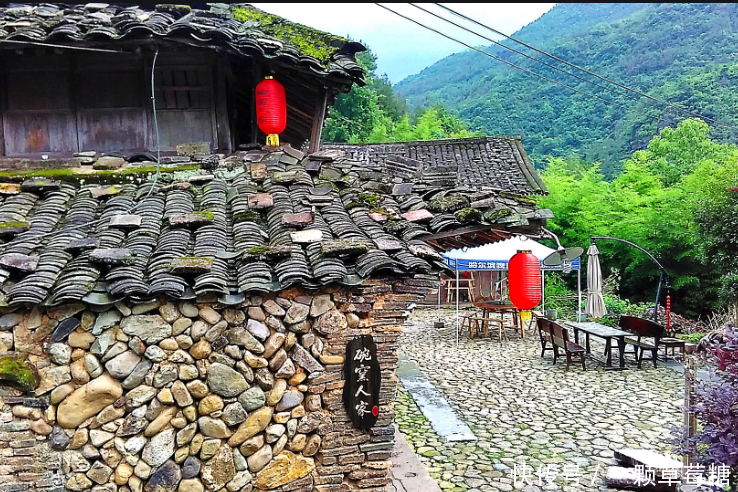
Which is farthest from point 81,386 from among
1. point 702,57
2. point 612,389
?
point 702,57

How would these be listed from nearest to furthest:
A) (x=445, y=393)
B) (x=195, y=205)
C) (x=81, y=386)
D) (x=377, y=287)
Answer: (x=81, y=386)
(x=377, y=287)
(x=195, y=205)
(x=445, y=393)

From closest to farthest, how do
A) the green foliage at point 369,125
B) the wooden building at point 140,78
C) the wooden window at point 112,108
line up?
the wooden building at point 140,78, the wooden window at point 112,108, the green foliage at point 369,125

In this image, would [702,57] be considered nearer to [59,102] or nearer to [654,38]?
[654,38]

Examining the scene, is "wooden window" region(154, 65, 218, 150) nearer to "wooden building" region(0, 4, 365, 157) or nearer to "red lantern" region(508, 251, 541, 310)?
"wooden building" region(0, 4, 365, 157)

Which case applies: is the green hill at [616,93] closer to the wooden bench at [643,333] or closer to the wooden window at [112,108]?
the wooden bench at [643,333]

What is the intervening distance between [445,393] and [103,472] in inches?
261

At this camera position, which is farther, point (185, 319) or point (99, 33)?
point (99, 33)

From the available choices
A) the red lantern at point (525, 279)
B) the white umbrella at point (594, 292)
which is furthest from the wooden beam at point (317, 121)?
the white umbrella at point (594, 292)

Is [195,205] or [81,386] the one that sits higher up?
[195,205]

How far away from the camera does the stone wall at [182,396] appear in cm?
426

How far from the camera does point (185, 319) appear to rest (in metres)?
4.40

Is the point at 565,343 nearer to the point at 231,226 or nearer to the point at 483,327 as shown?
the point at 483,327

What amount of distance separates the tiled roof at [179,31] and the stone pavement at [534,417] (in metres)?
4.95

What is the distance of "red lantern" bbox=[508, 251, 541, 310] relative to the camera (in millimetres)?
7613
